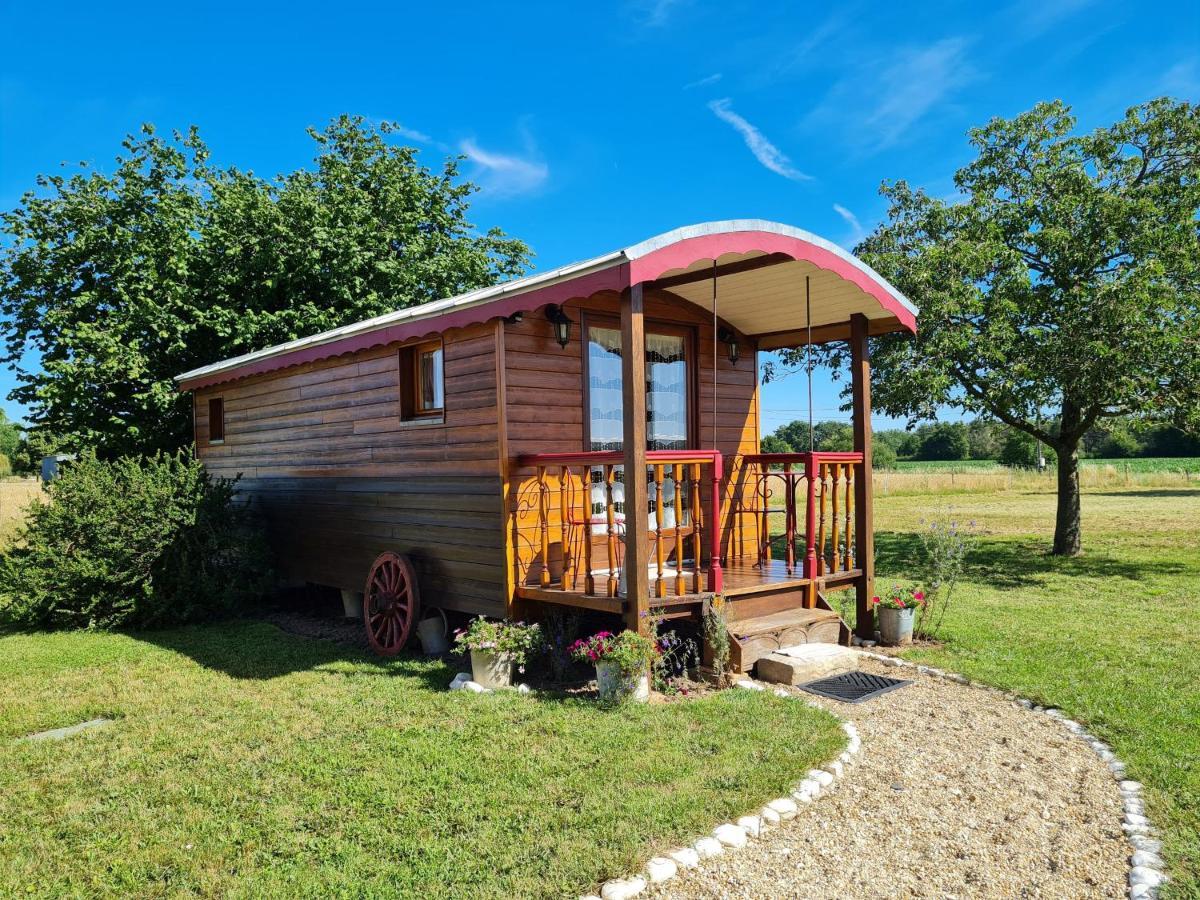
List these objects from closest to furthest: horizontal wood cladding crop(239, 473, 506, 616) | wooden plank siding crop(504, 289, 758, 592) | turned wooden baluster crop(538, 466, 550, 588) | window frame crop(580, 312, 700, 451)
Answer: turned wooden baluster crop(538, 466, 550, 588)
wooden plank siding crop(504, 289, 758, 592)
horizontal wood cladding crop(239, 473, 506, 616)
window frame crop(580, 312, 700, 451)

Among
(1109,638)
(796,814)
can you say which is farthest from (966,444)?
(796,814)

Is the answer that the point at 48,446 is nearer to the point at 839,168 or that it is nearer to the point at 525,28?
the point at 525,28

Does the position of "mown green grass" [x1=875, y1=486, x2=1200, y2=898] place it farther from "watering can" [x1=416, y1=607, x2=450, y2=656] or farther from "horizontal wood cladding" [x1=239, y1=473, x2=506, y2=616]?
"watering can" [x1=416, y1=607, x2=450, y2=656]

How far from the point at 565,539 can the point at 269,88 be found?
13.6 metres

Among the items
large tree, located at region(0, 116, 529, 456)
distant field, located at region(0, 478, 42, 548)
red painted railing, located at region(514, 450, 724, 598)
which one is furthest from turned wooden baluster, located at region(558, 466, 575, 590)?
distant field, located at region(0, 478, 42, 548)

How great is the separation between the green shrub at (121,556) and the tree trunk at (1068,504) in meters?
12.1

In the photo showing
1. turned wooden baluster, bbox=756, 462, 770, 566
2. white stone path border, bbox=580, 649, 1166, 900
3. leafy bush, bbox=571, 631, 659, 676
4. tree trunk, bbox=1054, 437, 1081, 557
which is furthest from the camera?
tree trunk, bbox=1054, 437, 1081, 557

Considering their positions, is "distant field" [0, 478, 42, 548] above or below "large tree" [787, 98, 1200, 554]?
below

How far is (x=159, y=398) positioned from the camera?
1239 centimetres

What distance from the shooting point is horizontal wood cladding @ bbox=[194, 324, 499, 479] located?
20.9 feet

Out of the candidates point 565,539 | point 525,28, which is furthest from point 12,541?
point 525,28

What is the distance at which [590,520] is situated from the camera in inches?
226

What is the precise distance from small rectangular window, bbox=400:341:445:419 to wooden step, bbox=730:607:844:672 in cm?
332

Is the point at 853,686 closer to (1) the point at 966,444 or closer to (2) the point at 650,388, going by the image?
(2) the point at 650,388
